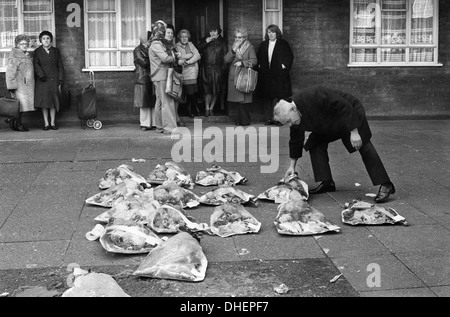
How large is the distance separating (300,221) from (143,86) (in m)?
7.81

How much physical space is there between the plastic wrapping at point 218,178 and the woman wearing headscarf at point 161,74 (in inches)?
173

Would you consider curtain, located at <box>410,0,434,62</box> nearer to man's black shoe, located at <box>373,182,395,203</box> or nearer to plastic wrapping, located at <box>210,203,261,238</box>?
man's black shoe, located at <box>373,182,395,203</box>

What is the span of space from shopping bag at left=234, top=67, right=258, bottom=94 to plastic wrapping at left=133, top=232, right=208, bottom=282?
28.3ft

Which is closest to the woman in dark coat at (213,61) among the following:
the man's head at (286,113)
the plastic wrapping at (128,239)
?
the man's head at (286,113)

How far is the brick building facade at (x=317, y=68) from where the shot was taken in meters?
15.7

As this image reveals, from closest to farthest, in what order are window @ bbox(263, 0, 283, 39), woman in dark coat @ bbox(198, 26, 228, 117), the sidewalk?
the sidewalk
woman in dark coat @ bbox(198, 26, 228, 117)
window @ bbox(263, 0, 283, 39)

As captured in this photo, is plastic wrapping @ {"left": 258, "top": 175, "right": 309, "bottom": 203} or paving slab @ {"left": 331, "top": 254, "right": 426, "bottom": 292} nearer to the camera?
paving slab @ {"left": 331, "top": 254, "right": 426, "bottom": 292}

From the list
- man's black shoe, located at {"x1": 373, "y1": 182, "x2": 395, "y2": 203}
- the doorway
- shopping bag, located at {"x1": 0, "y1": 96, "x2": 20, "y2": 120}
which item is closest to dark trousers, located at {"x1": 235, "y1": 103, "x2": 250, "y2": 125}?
the doorway

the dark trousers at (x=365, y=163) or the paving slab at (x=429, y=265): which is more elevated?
the dark trousers at (x=365, y=163)

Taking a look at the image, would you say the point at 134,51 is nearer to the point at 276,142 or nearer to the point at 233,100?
the point at 233,100

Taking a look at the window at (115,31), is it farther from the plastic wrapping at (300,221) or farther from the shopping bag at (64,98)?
the plastic wrapping at (300,221)

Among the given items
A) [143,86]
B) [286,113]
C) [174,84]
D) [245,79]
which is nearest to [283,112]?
[286,113]

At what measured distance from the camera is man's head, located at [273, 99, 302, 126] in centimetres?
858
